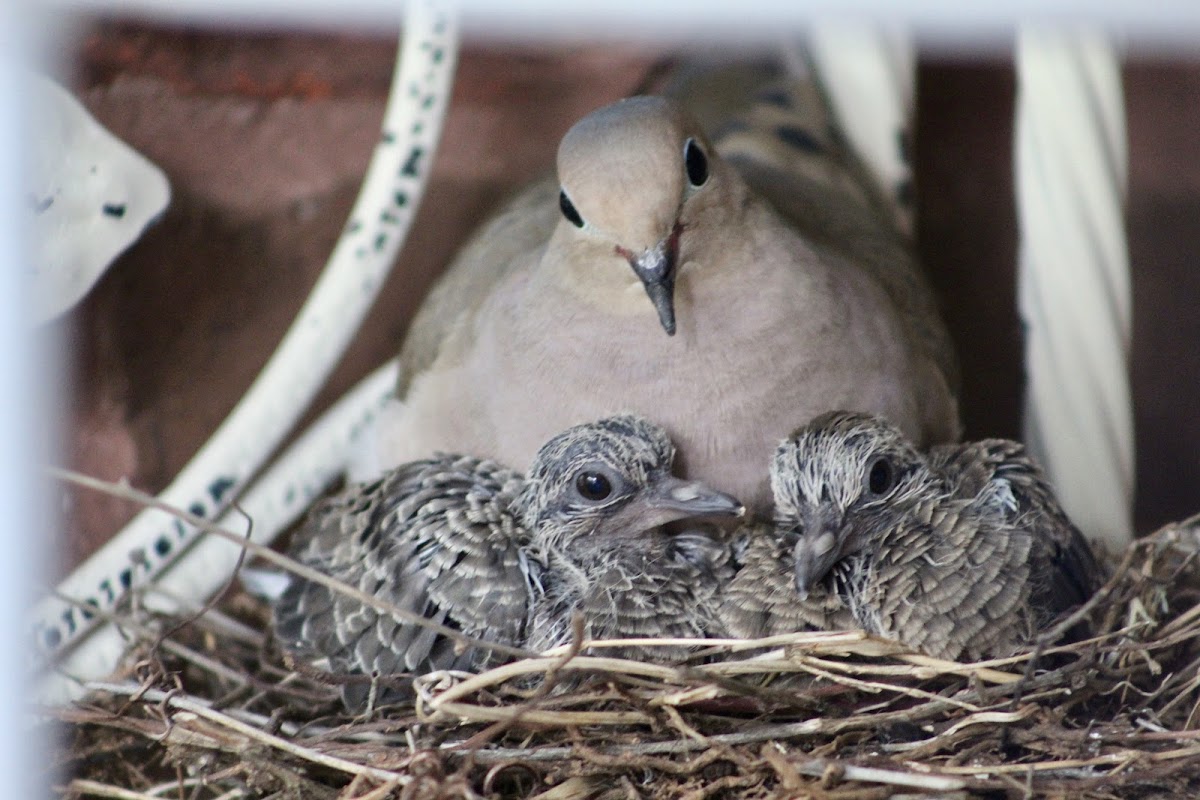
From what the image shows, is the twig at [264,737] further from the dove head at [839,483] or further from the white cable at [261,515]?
the dove head at [839,483]

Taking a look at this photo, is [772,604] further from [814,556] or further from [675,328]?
[675,328]

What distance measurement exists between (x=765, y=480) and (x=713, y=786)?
19.0 inches

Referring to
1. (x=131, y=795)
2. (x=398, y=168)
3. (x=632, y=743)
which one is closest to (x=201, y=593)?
(x=131, y=795)

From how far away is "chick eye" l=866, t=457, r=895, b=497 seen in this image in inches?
67.6

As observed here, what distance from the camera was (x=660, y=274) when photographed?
5.51ft

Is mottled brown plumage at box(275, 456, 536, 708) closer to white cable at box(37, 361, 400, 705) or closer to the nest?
the nest

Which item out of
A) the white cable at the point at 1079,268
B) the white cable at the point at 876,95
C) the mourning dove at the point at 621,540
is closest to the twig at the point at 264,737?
the mourning dove at the point at 621,540

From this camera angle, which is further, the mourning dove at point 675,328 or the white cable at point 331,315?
the white cable at point 331,315

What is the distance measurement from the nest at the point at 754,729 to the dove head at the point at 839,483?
0.16 metres

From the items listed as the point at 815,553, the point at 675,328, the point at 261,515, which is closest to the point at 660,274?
the point at 675,328

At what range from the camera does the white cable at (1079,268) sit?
2.05m

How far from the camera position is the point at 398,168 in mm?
2172

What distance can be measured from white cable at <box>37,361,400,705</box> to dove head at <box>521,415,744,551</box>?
0.50 m

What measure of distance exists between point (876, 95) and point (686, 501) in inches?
43.7
